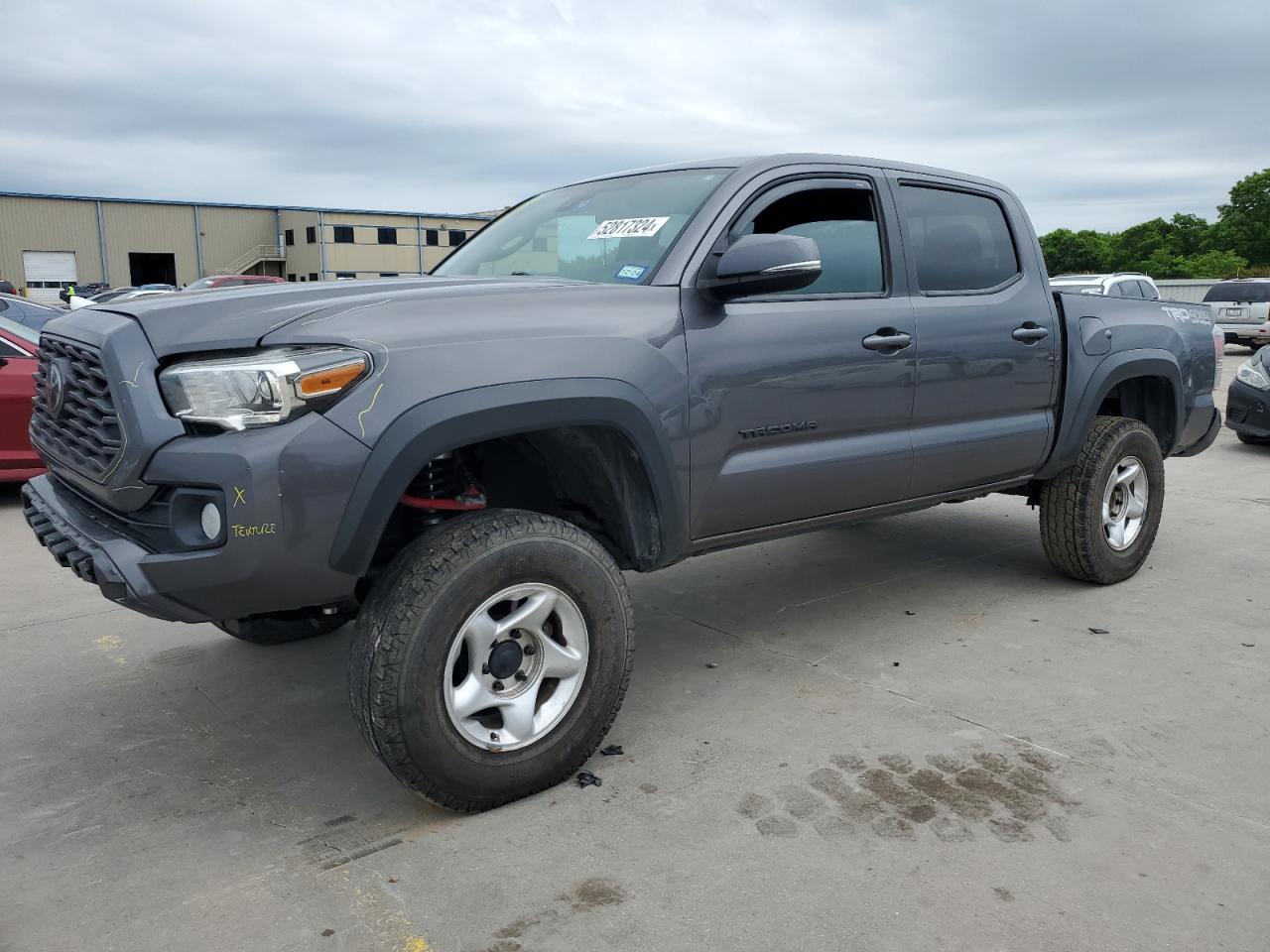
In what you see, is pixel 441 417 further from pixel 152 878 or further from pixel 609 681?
pixel 152 878

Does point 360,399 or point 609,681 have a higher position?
point 360,399

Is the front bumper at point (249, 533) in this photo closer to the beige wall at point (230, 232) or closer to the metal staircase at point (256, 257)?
the metal staircase at point (256, 257)

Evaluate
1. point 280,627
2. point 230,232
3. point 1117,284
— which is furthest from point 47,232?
point 280,627

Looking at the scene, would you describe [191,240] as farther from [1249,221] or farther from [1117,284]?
[1249,221]

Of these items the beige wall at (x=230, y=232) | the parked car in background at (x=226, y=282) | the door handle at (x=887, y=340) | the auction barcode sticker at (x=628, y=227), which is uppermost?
the beige wall at (x=230, y=232)

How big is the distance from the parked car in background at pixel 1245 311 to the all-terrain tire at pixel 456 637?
71.7 ft

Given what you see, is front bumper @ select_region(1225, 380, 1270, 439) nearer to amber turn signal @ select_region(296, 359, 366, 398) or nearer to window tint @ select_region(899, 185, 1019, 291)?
window tint @ select_region(899, 185, 1019, 291)

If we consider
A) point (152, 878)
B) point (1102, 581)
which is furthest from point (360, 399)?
point (1102, 581)

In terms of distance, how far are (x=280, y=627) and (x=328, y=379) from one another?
1.57 meters

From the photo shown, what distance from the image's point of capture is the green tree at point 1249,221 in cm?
5831

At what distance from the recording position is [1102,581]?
5164mm

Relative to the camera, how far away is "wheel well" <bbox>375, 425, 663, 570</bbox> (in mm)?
3227

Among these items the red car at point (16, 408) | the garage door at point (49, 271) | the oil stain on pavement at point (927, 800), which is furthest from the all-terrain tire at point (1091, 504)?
the garage door at point (49, 271)

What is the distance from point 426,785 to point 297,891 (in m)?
0.41
